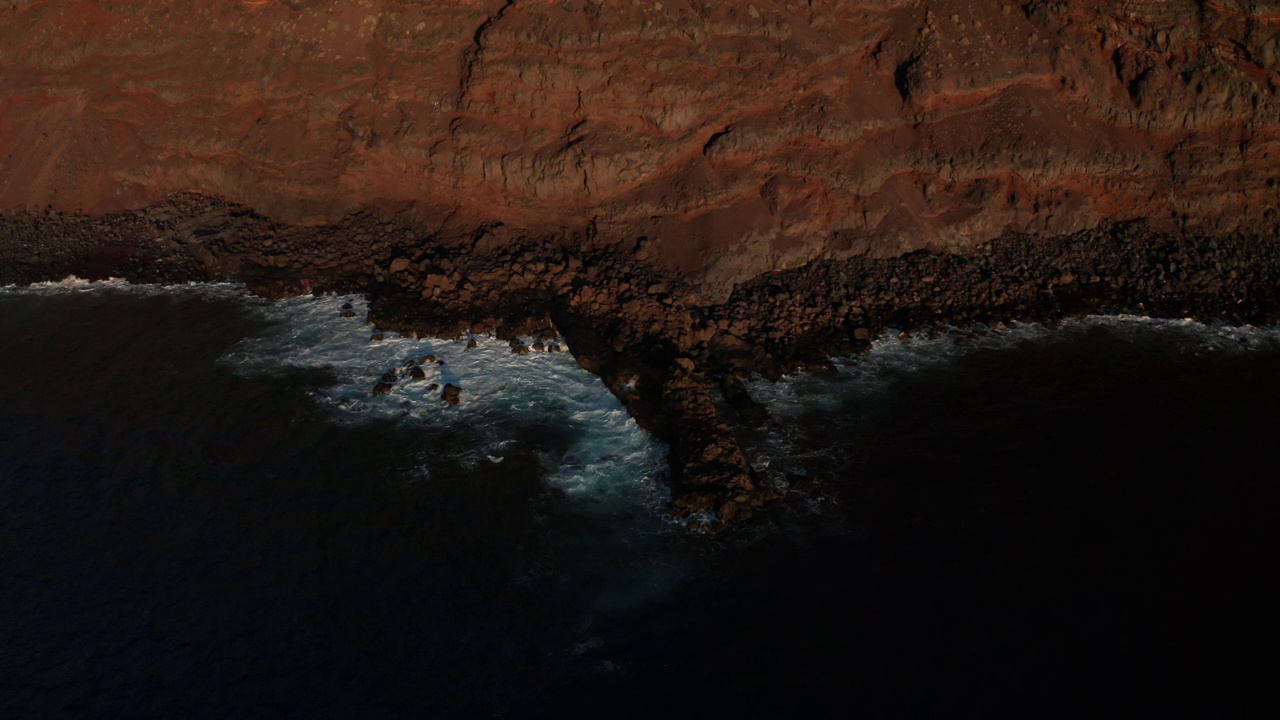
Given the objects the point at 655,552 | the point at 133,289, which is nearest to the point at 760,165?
the point at 655,552

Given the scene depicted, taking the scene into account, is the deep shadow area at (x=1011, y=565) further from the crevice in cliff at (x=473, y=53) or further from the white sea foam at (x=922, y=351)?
the crevice in cliff at (x=473, y=53)

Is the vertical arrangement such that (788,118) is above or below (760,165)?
above

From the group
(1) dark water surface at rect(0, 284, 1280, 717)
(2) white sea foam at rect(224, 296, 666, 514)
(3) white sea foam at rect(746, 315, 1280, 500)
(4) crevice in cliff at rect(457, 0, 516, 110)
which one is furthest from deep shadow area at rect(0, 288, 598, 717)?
(4) crevice in cliff at rect(457, 0, 516, 110)

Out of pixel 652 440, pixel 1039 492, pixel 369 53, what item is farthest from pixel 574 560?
pixel 369 53

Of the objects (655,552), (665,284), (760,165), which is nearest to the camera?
(655,552)

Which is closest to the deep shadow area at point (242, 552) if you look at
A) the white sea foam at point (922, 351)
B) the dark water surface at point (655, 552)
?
the dark water surface at point (655, 552)

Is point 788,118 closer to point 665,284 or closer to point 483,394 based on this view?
point 665,284

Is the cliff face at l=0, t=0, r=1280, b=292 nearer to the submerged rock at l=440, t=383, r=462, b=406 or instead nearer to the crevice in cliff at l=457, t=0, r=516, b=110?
the crevice in cliff at l=457, t=0, r=516, b=110
